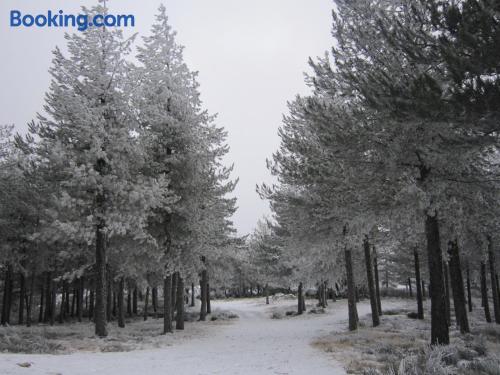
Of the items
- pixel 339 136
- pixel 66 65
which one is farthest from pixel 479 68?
pixel 66 65

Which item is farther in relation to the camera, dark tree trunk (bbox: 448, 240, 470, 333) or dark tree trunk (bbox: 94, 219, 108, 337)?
dark tree trunk (bbox: 448, 240, 470, 333)

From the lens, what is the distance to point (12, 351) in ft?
33.2

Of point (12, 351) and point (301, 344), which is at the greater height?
point (12, 351)

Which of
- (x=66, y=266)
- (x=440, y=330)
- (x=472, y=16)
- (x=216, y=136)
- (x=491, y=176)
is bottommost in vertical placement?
(x=440, y=330)

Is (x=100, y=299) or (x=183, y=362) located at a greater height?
(x=100, y=299)

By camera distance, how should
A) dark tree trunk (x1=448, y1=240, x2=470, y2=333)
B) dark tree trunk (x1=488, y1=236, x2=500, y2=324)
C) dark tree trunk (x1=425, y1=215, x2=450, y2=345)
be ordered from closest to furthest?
dark tree trunk (x1=425, y1=215, x2=450, y2=345), dark tree trunk (x1=448, y1=240, x2=470, y2=333), dark tree trunk (x1=488, y1=236, x2=500, y2=324)

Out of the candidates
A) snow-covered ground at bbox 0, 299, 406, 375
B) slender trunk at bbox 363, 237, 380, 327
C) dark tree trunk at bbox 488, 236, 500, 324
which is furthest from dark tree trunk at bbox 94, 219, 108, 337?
dark tree trunk at bbox 488, 236, 500, 324

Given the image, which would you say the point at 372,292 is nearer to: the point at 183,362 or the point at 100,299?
the point at 183,362

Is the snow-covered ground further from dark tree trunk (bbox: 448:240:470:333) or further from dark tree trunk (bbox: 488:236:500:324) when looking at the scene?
dark tree trunk (bbox: 488:236:500:324)

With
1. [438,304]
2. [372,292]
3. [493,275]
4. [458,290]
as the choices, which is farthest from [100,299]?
[493,275]

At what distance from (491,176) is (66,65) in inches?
606

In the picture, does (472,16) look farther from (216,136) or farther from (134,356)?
(216,136)

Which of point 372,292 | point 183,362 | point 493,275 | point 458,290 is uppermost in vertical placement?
point 493,275

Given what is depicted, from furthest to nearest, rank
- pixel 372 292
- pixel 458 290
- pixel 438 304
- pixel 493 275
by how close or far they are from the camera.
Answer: pixel 493 275 < pixel 372 292 < pixel 458 290 < pixel 438 304
